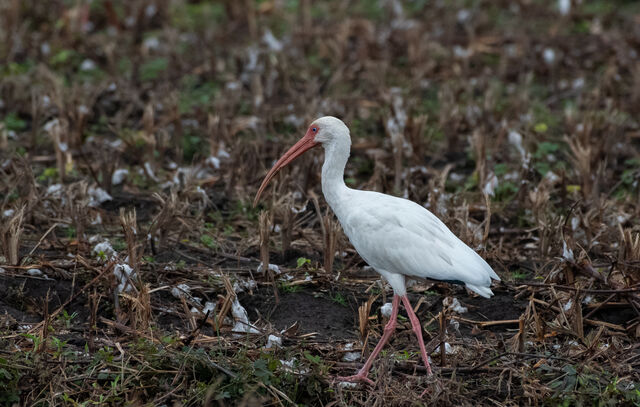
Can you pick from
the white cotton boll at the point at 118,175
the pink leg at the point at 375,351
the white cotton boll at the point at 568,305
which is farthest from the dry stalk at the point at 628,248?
the white cotton boll at the point at 118,175

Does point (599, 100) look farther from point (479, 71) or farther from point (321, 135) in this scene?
point (321, 135)

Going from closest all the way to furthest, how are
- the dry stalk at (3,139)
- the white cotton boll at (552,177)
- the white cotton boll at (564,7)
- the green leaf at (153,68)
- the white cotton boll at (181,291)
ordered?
the white cotton boll at (181,291), the white cotton boll at (552,177), the dry stalk at (3,139), the green leaf at (153,68), the white cotton boll at (564,7)

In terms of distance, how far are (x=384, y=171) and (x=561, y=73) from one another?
12.9 feet

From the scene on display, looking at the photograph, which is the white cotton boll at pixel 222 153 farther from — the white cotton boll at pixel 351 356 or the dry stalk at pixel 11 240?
the white cotton boll at pixel 351 356

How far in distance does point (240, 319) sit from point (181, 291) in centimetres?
48

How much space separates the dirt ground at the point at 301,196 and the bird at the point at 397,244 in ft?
0.70

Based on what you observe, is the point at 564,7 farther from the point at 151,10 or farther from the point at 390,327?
the point at 390,327

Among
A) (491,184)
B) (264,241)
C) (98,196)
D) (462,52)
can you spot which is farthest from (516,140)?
(98,196)

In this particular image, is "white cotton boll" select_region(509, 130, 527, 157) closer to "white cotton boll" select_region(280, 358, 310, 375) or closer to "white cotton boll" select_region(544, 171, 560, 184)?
"white cotton boll" select_region(544, 171, 560, 184)

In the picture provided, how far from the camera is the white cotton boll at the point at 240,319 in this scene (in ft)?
16.5

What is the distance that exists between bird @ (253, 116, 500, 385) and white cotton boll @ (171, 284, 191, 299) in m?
1.04

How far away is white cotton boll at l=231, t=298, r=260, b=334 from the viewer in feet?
16.5

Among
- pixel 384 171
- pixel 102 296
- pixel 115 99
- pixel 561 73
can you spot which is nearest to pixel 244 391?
pixel 102 296

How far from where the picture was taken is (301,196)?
693 centimetres
